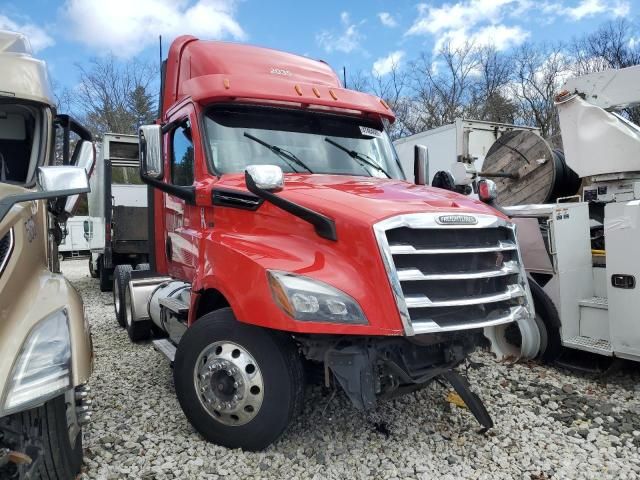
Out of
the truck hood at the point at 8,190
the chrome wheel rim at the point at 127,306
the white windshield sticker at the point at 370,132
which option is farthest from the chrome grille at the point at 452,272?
the chrome wheel rim at the point at 127,306

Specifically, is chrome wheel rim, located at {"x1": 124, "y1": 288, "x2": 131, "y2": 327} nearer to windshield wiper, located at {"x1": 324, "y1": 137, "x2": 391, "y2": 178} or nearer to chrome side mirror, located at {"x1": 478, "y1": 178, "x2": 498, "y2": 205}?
windshield wiper, located at {"x1": 324, "y1": 137, "x2": 391, "y2": 178}

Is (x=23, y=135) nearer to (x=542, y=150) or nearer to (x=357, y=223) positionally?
(x=357, y=223)

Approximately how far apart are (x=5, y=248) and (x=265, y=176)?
1.50 meters

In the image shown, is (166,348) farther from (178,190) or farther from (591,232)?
(591,232)

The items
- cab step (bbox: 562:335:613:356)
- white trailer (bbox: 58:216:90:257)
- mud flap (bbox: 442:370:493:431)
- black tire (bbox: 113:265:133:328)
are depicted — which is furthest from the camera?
white trailer (bbox: 58:216:90:257)

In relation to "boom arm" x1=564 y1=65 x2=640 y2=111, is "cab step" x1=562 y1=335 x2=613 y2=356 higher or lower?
lower

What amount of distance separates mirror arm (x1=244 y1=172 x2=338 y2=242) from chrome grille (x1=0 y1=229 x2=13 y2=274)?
54.6 inches

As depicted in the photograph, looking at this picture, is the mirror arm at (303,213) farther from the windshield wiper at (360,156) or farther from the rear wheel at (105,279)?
the rear wheel at (105,279)

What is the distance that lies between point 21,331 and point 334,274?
5.39 feet

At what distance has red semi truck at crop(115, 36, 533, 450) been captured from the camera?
296 cm

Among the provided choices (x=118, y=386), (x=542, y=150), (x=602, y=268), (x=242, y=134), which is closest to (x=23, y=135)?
(x=242, y=134)

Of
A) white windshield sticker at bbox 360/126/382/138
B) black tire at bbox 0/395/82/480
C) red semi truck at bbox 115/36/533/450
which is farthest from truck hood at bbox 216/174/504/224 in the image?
black tire at bbox 0/395/82/480

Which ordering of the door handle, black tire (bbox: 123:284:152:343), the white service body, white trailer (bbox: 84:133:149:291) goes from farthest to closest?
1. the white service body
2. white trailer (bbox: 84:133:149:291)
3. black tire (bbox: 123:284:152:343)
4. the door handle

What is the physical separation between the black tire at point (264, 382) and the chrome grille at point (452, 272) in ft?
2.75
